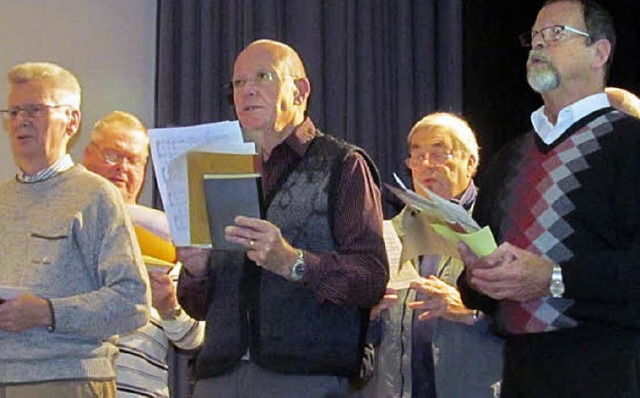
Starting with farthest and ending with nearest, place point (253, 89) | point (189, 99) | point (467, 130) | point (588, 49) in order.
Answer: point (189, 99), point (467, 130), point (253, 89), point (588, 49)

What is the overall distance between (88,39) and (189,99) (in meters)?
0.49

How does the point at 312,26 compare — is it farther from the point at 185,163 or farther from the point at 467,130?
the point at 185,163

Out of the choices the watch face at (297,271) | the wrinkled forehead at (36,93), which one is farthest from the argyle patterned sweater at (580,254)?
the wrinkled forehead at (36,93)

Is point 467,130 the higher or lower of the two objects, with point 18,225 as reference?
higher

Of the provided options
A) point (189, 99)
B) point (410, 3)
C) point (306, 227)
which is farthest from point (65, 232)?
point (410, 3)

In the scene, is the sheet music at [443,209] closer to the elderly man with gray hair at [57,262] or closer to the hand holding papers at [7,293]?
the elderly man with gray hair at [57,262]

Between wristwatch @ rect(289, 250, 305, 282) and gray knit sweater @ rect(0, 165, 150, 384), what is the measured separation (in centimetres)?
37

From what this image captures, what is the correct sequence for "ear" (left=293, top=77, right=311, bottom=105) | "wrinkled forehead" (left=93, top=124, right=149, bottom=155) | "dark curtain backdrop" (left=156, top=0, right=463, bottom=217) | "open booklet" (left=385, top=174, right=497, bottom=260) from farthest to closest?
"dark curtain backdrop" (left=156, top=0, right=463, bottom=217), "wrinkled forehead" (left=93, top=124, right=149, bottom=155), "ear" (left=293, top=77, right=311, bottom=105), "open booklet" (left=385, top=174, right=497, bottom=260)

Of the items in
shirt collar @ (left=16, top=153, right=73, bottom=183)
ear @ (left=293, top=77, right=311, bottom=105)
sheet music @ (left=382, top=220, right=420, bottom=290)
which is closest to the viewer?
shirt collar @ (left=16, top=153, right=73, bottom=183)

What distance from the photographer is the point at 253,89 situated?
9.02ft

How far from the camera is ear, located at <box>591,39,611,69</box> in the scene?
2504 millimetres

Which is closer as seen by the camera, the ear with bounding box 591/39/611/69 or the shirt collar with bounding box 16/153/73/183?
the ear with bounding box 591/39/611/69

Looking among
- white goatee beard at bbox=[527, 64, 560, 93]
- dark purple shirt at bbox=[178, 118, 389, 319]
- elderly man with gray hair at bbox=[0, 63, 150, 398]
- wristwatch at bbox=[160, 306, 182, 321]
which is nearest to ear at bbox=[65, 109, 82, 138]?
elderly man with gray hair at bbox=[0, 63, 150, 398]

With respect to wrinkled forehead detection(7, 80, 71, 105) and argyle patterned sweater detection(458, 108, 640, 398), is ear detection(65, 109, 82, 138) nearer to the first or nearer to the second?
wrinkled forehead detection(7, 80, 71, 105)
